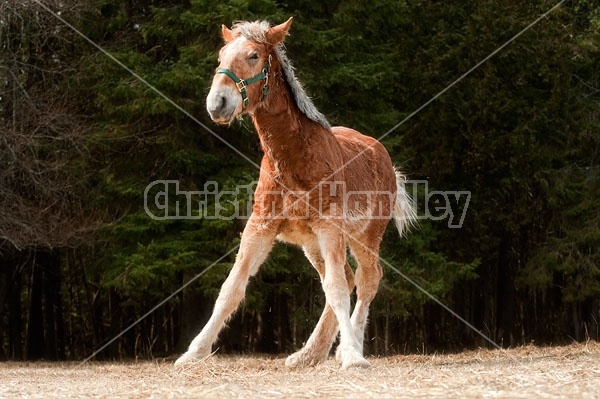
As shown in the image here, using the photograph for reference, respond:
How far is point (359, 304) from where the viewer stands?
8648mm

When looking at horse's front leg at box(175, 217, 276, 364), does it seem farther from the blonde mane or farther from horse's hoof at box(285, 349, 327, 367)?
the blonde mane

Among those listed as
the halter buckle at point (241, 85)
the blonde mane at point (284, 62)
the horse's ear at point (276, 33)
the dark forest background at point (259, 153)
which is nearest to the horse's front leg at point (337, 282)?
the blonde mane at point (284, 62)

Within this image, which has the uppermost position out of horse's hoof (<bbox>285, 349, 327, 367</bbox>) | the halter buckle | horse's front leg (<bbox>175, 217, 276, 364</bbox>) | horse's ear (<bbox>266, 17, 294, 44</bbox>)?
horse's ear (<bbox>266, 17, 294, 44</bbox>)

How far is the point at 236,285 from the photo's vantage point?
23.8ft

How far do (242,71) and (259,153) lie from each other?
316 inches

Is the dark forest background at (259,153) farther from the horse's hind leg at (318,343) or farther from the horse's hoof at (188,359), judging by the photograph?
the horse's hoof at (188,359)

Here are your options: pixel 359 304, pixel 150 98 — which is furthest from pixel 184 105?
pixel 359 304

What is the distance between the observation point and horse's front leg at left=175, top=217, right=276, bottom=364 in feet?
23.2

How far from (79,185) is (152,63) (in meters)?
2.46

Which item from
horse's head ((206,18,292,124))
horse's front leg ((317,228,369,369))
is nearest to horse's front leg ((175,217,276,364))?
horse's front leg ((317,228,369,369))

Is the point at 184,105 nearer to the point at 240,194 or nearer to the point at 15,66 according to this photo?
the point at 240,194

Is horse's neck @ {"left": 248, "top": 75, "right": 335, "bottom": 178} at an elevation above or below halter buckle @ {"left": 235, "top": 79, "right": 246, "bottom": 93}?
below

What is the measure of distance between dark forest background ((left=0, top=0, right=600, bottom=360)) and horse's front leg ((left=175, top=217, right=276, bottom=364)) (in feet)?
17.7

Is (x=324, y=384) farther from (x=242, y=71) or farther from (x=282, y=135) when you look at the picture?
(x=242, y=71)
